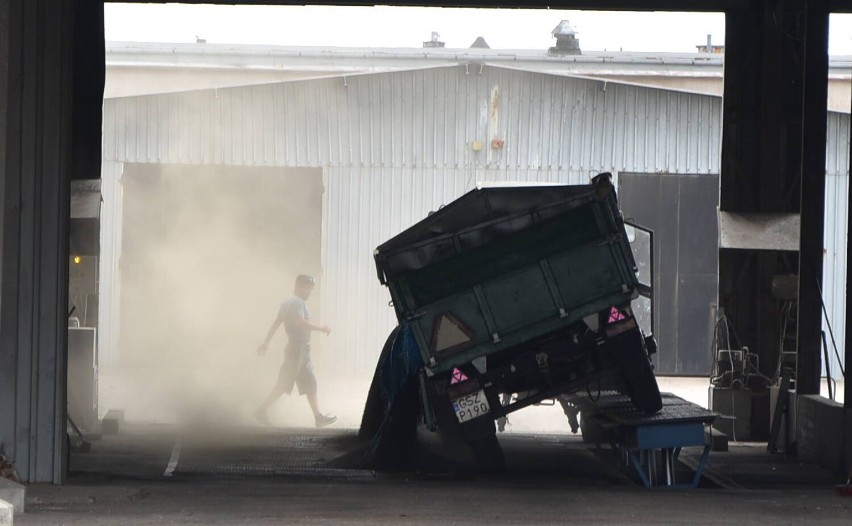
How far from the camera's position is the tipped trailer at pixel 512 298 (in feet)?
40.1

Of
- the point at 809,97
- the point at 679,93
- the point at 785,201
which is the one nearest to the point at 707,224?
the point at 679,93

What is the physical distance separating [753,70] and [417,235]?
22.0 feet

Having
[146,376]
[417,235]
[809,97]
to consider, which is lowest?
[146,376]

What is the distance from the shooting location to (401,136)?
1014 inches

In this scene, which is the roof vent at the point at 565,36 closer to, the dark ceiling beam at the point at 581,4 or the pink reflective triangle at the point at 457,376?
the dark ceiling beam at the point at 581,4

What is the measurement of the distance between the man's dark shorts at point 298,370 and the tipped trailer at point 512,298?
5361 millimetres

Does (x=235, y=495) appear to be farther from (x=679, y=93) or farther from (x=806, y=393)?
(x=679, y=93)

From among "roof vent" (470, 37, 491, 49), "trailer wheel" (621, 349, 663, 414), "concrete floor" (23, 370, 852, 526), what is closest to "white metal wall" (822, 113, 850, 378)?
"concrete floor" (23, 370, 852, 526)

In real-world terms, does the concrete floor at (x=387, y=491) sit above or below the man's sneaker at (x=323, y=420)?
above

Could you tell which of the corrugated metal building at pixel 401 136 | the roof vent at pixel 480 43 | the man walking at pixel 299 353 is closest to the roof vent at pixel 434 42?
the roof vent at pixel 480 43

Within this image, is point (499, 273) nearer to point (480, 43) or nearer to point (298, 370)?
point (298, 370)

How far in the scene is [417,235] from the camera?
12.4m

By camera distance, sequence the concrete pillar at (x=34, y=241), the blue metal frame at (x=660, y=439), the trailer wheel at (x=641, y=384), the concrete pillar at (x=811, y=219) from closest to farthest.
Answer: the concrete pillar at (x=34, y=241) → the blue metal frame at (x=660, y=439) → the trailer wheel at (x=641, y=384) → the concrete pillar at (x=811, y=219)

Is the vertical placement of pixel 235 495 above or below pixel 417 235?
below
